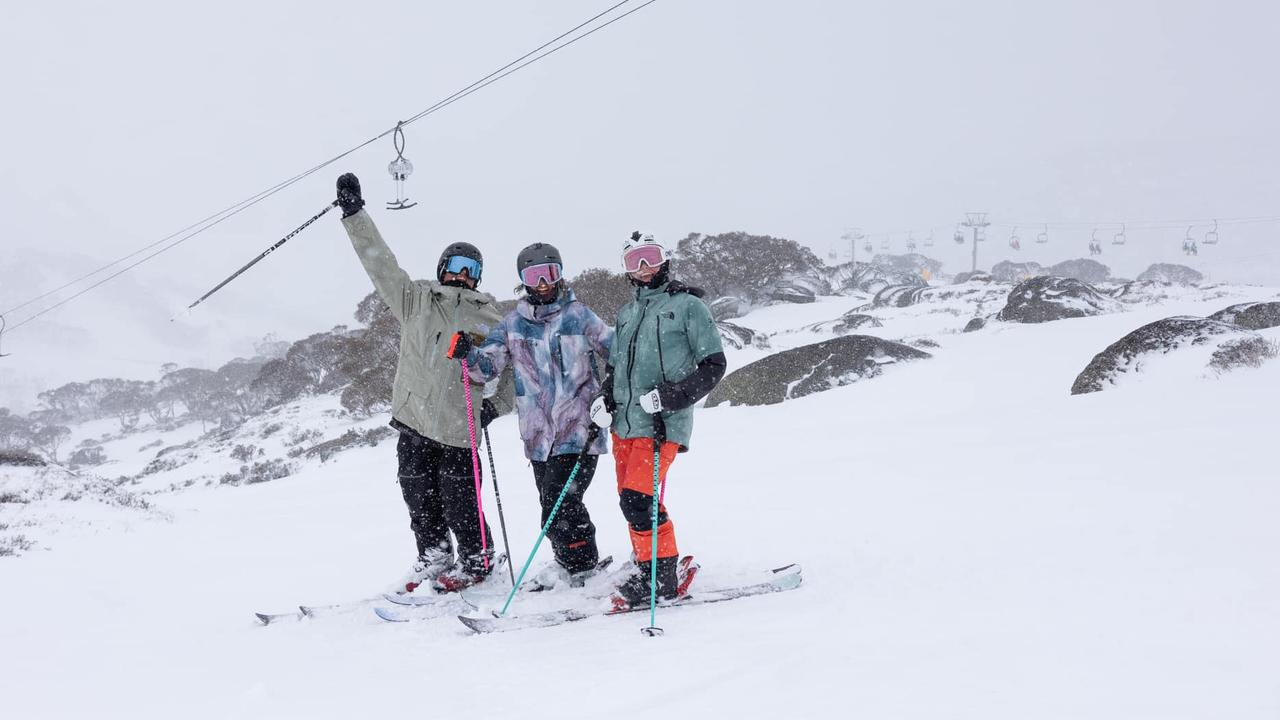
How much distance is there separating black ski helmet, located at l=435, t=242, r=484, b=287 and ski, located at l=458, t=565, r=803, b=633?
206 cm

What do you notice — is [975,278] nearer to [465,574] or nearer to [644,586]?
[644,586]

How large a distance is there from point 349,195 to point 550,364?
157 centimetres

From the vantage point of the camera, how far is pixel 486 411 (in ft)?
13.8

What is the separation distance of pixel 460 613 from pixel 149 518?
7073 millimetres

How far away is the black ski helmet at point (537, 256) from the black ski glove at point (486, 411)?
879mm

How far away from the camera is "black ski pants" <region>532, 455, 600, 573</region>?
3.88 m

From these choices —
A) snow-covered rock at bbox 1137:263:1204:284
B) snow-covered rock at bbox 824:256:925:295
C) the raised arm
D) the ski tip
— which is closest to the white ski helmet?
the raised arm

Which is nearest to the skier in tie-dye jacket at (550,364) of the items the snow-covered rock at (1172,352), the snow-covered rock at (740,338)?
the snow-covered rock at (1172,352)

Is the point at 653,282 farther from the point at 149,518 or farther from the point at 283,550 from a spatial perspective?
the point at 149,518

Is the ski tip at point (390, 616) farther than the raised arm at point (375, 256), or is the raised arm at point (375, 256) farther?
the raised arm at point (375, 256)

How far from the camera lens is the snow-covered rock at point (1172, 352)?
7711 millimetres

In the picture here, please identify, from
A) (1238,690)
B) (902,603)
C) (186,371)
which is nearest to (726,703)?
(902,603)

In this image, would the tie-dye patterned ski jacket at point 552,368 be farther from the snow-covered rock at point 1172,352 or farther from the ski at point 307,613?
the snow-covered rock at point 1172,352

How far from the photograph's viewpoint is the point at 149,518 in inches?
332
